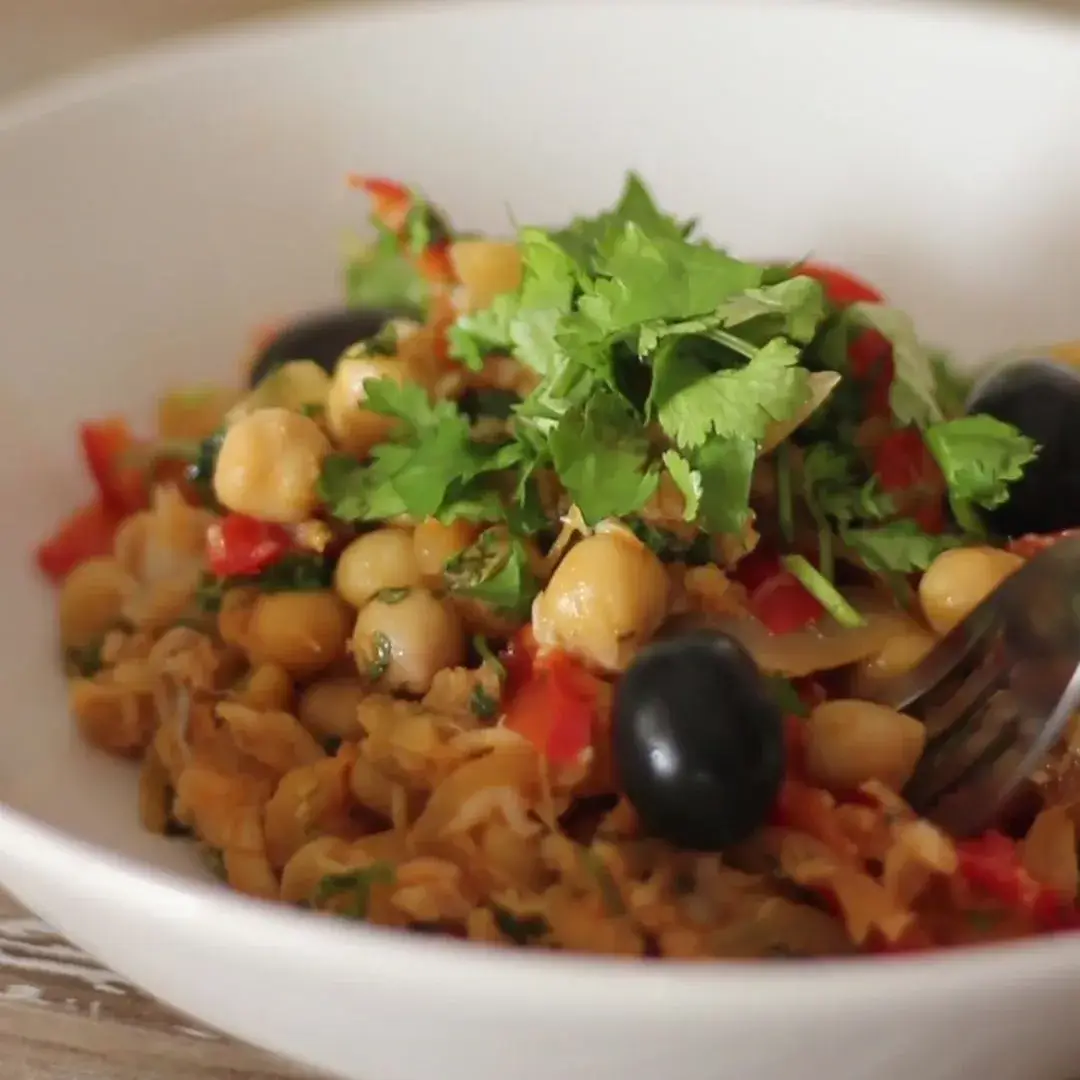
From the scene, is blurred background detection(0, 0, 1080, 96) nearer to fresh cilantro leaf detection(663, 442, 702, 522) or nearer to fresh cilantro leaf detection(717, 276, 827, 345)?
fresh cilantro leaf detection(717, 276, 827, 345)

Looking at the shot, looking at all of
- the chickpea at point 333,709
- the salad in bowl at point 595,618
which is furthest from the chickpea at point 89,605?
the chickpea at point 333,709

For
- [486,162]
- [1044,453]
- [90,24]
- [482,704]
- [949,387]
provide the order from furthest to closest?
1. [90,24]
2. [486,162]
3. [949,387]
4. [1044,453]
5. [482,704]

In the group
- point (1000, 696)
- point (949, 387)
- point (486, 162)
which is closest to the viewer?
point (1000, 696)

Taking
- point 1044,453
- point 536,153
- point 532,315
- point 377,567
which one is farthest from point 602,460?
point 536,153

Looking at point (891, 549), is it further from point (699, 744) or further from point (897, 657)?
point (699, 744)

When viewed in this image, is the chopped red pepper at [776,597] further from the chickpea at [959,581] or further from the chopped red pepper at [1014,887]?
the chopped red pepper at [1014,887]

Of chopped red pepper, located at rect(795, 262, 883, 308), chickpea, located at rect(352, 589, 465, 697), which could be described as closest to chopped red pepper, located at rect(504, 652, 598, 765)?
chickpea, located at rect(352, 589, 465, 697)
